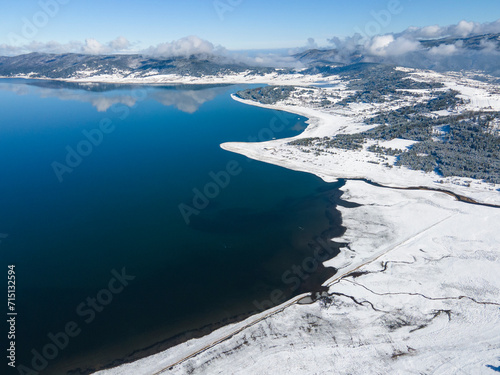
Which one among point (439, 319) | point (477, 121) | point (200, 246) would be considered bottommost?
point (439, 319)

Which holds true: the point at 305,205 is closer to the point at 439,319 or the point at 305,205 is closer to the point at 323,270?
the point at 323,270

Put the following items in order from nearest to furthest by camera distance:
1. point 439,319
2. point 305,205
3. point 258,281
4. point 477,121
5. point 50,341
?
1. point 50,341
2. point 439,319
3. point 258,281
4. point 305,205
5. point 477,121

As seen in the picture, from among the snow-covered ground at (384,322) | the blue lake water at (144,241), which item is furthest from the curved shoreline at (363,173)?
the snow-covered ground at (384,322)

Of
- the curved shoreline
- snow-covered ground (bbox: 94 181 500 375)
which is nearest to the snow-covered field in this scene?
snow-covered ground (bbox: 94 181 500 375)

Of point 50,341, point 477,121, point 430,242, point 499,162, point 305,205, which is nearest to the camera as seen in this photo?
point 50,341

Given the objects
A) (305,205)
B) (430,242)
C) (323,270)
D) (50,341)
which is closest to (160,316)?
(50,341)
